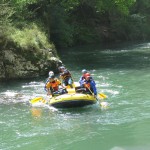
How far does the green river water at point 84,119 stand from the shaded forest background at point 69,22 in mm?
3429

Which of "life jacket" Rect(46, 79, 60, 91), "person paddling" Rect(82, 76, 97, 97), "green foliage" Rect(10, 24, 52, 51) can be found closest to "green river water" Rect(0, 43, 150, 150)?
"person paddling" Rect(82, 76, 97, 97)

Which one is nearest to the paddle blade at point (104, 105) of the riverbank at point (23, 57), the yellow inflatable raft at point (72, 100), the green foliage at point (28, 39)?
the yellow inflatable raft at point (72, 100)

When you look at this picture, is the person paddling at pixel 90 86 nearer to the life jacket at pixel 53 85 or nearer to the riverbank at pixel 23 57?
the life jacket at pixel 53 85

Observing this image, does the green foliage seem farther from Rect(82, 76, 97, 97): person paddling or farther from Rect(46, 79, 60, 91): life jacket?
Rect(82, 76, 97, 97): person paddling

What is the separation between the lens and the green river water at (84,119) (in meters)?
11.2

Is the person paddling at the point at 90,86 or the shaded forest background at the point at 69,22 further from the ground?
the shaded forest background at the point at 69,22

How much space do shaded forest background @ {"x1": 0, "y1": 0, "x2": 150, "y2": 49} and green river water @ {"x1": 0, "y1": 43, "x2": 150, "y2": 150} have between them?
11.3ft

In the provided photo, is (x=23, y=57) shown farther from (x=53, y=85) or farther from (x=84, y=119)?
(x=84, y=119)

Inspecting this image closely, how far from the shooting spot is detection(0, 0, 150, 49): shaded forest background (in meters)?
22.0

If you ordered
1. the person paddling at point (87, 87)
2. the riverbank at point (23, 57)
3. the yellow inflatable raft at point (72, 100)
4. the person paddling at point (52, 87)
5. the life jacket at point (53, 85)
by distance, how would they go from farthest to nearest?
the riverbank at point (23, 57) → the life jacket at point (53, 85) → the person paddling at point (52, 87) → the person paddling at point (87, 87) → the yellow inflatable raft at point (72, 100)

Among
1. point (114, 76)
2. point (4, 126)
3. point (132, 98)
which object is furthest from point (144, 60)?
point (4, 126)

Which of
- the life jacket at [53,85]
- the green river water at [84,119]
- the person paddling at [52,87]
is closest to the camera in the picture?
the green river water at [84,119]

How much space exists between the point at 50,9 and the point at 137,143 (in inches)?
920

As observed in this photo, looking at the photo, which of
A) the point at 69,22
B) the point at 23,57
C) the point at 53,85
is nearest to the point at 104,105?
the point at 53,85
